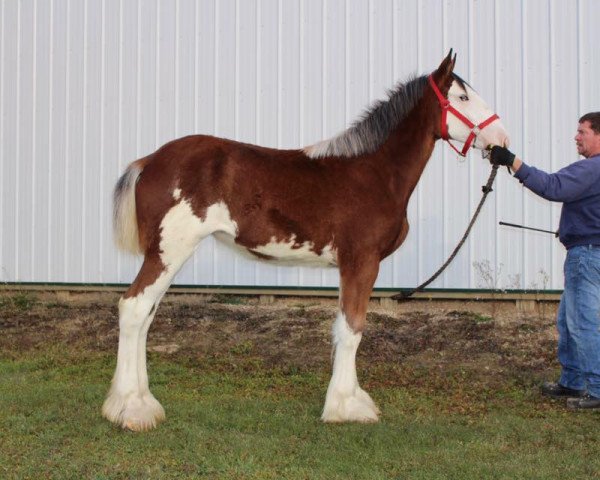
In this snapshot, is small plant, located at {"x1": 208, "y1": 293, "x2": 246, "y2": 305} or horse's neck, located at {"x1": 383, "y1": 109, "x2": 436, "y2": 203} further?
small plant, located at {"x1": 208, "y1": 293, "x2": 246, "y2": 305}

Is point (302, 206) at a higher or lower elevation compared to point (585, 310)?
higher

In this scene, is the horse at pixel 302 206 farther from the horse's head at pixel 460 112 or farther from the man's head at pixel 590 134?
the man's head at pixel 590 134

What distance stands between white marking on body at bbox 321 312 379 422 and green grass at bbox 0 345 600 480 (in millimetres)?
126

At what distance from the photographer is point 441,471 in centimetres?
390

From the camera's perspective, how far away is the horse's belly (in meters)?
5.10

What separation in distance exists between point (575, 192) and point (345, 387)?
2.17 meters

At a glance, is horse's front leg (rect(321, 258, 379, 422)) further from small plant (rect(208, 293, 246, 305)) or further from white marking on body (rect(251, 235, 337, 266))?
small plant (rect(208, 293, 246, 305))

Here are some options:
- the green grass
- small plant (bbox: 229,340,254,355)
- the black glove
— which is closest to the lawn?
the green grass

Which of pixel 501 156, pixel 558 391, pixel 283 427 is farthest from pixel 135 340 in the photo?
pixel 558 391

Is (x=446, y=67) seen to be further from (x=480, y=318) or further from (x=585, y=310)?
(x=480, y=318)

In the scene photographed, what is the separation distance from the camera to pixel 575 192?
17.4 ft

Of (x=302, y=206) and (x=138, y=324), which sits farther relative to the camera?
(x=302, y=206)

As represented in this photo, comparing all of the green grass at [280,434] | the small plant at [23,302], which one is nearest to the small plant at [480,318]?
the green grass at [280,434]

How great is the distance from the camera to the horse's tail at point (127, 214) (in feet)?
17.0
